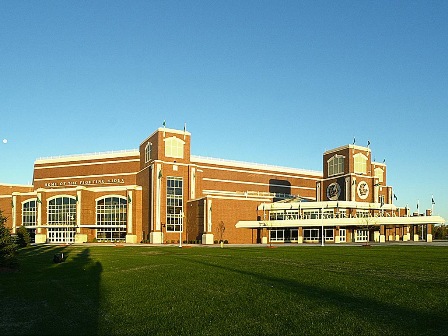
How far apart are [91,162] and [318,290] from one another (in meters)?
97.3

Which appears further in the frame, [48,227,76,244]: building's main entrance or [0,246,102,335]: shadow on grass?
[48,227,76,244]: building's main entrance

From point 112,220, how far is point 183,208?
1587 centimetres

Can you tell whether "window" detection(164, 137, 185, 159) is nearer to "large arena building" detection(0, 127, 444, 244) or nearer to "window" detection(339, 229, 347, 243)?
"large arena building" detection(0, 127, 444, 244)

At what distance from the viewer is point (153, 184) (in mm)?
84750

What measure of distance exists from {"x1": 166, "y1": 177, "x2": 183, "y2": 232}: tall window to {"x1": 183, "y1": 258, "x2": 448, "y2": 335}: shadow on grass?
69.1 meters

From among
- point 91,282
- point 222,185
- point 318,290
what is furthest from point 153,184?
point 318,290

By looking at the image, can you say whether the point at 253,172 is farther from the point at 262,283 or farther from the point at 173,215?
the point at 262,283

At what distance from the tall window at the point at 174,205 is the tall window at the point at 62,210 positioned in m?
20.0

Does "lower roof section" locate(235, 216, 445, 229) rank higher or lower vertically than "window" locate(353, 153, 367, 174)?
lower

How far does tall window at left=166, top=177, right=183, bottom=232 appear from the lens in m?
85.5

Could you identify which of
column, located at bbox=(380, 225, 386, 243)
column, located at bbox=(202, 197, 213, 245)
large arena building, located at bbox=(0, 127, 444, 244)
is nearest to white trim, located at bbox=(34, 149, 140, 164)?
large arena building, located at bbox=(0, 127, 444, 244)

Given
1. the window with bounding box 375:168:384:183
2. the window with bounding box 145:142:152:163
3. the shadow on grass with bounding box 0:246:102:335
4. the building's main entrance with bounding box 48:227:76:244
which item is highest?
the window with bounding box 145:142:152:163

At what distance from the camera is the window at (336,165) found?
10000 cm

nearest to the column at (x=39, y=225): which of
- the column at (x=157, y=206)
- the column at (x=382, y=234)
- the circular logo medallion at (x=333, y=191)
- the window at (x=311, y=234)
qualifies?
the column at (x=157, y=206)
